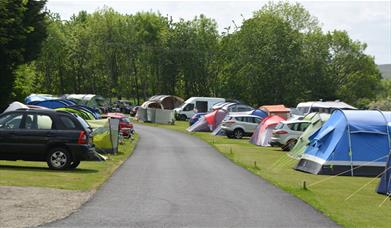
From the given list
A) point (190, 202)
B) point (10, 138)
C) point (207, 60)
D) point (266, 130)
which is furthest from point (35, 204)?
point (207, 60)

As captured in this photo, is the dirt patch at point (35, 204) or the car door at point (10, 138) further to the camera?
the car door at point (10, 138)

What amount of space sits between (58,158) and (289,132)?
16.3 m

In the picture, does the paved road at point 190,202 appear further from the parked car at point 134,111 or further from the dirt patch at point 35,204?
the parked car at point 134,111

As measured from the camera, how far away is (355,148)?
20.6 m

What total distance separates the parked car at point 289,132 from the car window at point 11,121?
1685 centimetres

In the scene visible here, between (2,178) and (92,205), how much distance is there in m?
4.41

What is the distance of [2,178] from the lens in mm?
15344

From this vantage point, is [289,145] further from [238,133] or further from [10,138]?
[10,138]

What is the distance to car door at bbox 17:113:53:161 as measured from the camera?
716 inches

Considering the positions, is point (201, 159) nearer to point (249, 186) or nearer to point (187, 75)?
point (249, 186)

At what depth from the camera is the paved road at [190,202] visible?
10.6 meters

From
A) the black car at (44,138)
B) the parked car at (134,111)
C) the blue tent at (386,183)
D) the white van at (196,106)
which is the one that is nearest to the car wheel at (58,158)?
the black car at (44,138)

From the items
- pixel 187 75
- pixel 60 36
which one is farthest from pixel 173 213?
pixel 60 36

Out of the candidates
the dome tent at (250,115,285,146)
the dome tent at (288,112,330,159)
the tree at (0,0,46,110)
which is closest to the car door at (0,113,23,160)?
the tree at (0,0,46,110)
